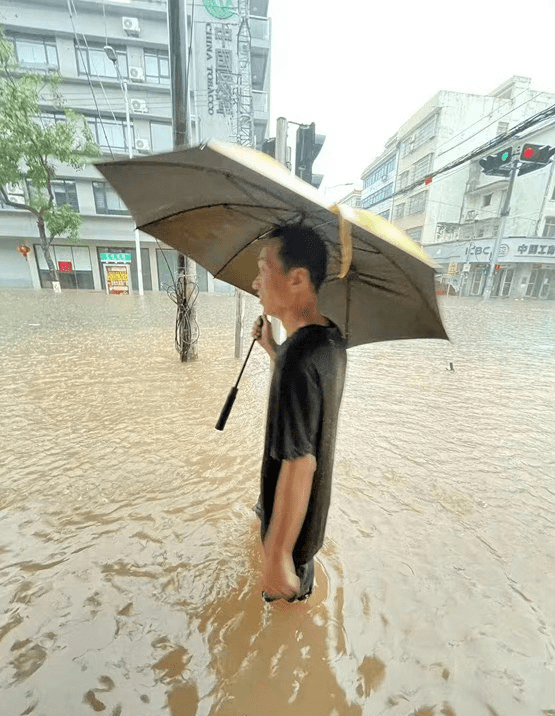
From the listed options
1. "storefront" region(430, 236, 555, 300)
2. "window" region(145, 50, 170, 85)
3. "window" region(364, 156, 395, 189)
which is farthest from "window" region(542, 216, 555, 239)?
"window" region(145, 50, 170, 85)

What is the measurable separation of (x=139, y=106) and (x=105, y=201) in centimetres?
622

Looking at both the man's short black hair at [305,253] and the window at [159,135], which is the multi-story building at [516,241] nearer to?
the window at [159,135]

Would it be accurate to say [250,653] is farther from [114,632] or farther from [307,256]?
[307,256]

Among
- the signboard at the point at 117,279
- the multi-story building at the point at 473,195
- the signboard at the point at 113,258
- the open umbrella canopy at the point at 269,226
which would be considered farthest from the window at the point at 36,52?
the open umbrella canopy at the point at 269,226

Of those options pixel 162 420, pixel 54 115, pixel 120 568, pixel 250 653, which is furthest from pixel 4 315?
pixel 54 115

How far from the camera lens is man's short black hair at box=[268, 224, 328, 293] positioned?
122 cm

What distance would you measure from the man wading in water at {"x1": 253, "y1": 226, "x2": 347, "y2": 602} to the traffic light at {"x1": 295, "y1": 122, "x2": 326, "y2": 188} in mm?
6411

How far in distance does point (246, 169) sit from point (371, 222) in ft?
1.32

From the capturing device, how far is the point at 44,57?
21.5 meters

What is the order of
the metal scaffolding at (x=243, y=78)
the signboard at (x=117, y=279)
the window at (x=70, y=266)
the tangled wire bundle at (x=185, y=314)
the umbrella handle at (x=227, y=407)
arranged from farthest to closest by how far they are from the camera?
the window at (x=70, y=266) < the signboard at (x=117, y=279) < the metal scaffolding at (x=243, y=78) < the tangled wire bundle at (x=185, y=314) < the umbrella handle at (x=227, y=407)

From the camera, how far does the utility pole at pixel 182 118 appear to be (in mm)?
5039

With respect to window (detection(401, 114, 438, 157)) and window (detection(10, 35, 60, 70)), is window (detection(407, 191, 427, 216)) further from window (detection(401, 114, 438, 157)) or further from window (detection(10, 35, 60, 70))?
window (detection(10, 35, 60, 70))

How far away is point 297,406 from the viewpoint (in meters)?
1.09

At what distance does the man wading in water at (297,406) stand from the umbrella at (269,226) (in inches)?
7.1
